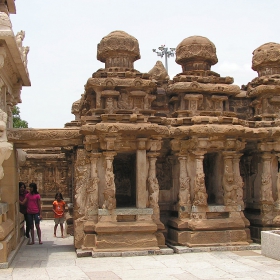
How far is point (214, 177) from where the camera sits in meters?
12.3

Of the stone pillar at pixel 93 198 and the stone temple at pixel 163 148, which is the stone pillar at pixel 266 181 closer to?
the stone temple at pixel 163 148

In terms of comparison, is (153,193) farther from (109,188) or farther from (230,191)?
(230,191)

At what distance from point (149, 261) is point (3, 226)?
121 inches

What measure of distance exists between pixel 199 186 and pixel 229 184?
0.80 metres

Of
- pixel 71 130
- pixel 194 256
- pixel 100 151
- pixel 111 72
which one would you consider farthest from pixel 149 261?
pixel 111 72

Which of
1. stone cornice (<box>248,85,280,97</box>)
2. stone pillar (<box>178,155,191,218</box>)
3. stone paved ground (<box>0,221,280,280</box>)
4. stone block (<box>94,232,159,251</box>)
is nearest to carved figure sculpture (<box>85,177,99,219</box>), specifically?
stone block (<box>94,232,159,251</box>)

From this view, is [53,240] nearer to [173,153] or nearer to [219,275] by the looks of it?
[173,153]

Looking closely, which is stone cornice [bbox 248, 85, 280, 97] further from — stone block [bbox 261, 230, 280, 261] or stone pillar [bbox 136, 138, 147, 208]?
stone block [bbox 261, 230, 280, 261]

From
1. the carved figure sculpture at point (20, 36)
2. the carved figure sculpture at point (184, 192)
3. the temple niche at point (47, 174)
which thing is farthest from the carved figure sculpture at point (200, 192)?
the temple niche at point (47, 174)

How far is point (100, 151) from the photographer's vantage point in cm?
1086

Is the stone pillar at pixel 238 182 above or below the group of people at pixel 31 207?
above

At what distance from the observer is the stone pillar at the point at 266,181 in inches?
476

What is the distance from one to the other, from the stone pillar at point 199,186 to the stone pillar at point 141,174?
1.34 m

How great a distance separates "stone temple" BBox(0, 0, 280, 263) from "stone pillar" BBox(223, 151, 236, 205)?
26 mm
